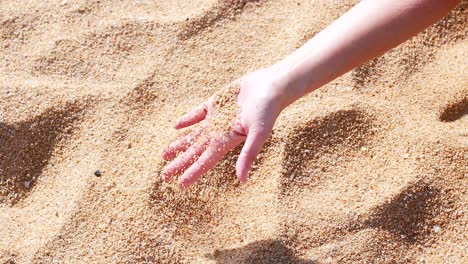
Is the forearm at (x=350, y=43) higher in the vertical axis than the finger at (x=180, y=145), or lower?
higher

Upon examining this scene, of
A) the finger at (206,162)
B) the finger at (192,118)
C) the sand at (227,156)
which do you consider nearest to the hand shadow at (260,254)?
the sand at (227,156)

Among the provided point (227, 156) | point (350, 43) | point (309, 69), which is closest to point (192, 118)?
point (227, 156)

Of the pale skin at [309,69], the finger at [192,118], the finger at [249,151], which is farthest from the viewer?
the finger at [192,118]

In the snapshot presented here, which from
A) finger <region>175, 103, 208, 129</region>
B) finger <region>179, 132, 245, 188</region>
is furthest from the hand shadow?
finger <region>175, 103, 208, 129</region>

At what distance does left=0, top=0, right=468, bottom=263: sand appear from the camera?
1563mm

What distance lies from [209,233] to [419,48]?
39.5 inches

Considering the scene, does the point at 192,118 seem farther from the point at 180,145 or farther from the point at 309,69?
the point at 309,69

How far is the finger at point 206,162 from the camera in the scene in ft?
4.83

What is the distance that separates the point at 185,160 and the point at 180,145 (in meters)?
0.08

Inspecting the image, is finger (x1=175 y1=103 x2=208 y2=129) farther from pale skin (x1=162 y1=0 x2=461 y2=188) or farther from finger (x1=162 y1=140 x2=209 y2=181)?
finger (x1=162 y1=140 x2=209 y2=181)

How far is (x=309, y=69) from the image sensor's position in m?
1.56

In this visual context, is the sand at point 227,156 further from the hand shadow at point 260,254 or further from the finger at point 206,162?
the finger at point 206,162

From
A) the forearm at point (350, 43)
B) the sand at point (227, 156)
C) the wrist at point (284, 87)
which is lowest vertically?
the sand at point (227, 156)

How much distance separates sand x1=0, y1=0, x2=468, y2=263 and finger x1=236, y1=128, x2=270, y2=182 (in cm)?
26
